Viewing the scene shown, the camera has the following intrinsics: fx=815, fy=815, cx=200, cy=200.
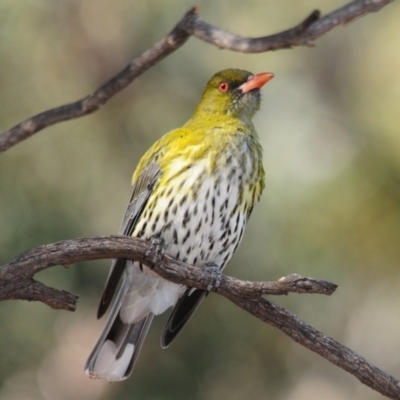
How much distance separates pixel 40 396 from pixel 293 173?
6.64 feet

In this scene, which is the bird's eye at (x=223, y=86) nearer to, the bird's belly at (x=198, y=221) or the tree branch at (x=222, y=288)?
the bird's belly at (x=198, y=221)

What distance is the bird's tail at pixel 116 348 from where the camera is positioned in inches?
168

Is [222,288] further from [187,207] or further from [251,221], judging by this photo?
[251,221]

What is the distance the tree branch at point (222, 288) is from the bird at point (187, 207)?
0.42 metres

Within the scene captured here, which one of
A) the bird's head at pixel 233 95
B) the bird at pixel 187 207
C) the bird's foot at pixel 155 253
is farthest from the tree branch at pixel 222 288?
the bird's head at pixel 233 95

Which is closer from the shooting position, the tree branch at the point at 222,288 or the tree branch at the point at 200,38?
the tree branch at the point at 200,38

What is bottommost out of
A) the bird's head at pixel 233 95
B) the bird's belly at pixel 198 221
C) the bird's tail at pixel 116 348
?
the bird's tail at pixel 116 348

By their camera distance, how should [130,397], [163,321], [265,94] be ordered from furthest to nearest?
[265,94] < [163,321] < [130,397]

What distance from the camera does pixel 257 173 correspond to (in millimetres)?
4223

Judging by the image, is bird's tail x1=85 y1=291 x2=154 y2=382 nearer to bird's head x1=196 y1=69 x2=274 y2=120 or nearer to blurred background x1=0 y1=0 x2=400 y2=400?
blurred background x1=0 y1=0 x2=400 y2=400

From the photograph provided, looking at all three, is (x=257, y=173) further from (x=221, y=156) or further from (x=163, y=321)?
(x=163, y=321)

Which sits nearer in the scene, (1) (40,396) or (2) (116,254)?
(2) (116,254)

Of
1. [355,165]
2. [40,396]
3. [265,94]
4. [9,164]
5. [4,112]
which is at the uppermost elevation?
[265,94]

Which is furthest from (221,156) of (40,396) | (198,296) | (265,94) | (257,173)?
(40,396)
